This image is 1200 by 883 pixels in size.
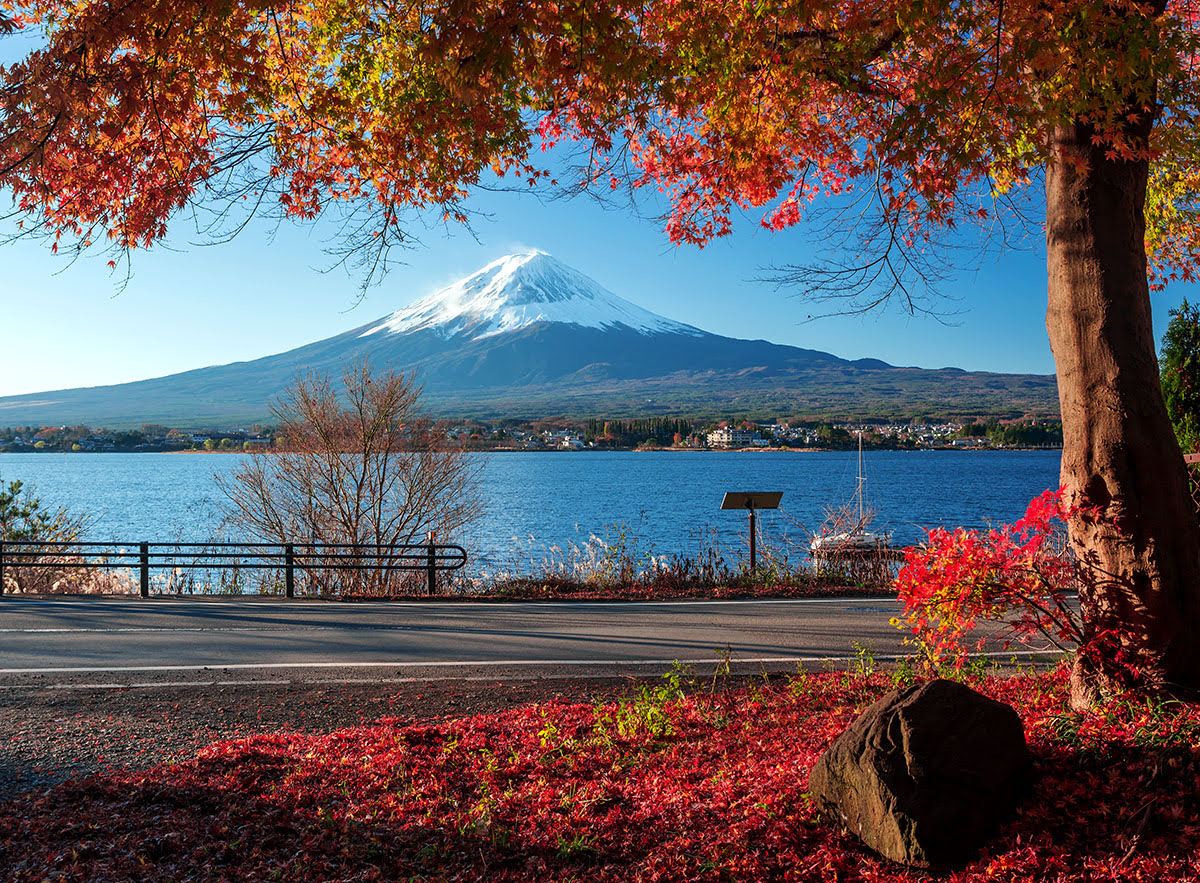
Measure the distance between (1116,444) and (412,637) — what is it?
789 cm

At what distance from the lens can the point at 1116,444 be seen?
4527mm

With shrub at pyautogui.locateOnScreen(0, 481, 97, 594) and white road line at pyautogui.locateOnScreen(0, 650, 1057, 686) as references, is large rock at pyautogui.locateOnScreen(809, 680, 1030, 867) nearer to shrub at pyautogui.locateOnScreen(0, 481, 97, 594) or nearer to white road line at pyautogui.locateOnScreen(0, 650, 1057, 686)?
white road line at pyautogui.locateOnScreen(0, 650, 1057, 686)

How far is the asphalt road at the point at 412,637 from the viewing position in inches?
317

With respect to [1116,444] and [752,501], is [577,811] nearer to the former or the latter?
[1116,444]

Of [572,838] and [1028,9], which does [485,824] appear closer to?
[572,838]

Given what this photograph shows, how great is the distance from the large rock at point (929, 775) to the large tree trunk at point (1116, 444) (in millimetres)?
1245

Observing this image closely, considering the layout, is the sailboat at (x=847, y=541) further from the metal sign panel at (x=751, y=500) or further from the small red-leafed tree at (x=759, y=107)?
the small red-leafed tree at (x=759, y=107)

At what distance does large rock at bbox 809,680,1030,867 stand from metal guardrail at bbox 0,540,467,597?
9.41 meters

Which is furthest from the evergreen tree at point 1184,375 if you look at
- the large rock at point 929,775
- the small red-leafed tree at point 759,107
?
the large rock at point 929,775

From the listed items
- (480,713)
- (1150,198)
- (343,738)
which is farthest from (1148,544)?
(1150,198)

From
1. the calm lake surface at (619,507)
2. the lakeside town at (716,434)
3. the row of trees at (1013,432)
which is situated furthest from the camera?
the lakeside town at (716,434)

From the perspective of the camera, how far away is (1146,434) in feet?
14.8

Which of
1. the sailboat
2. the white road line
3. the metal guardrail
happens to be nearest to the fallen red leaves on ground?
the white road line

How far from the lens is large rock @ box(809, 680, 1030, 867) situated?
3.35m
